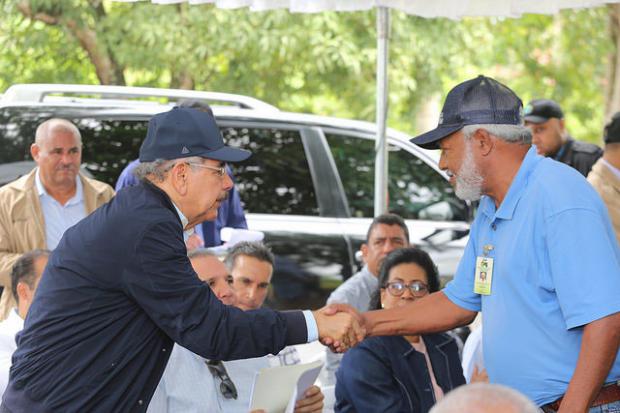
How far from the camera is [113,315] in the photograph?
10.9ft

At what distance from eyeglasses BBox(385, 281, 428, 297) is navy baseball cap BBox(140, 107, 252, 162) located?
1710 millimetres

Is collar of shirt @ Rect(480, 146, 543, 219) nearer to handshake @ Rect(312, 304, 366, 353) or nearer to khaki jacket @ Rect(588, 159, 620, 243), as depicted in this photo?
handshake @ Rect(312, 304, 366, 353)

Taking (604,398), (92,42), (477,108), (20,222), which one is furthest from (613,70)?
(604,398)

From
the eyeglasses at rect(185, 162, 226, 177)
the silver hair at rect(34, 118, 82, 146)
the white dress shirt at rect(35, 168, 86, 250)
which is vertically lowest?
the white dress shirt at rect(35, 168, 86, 250)

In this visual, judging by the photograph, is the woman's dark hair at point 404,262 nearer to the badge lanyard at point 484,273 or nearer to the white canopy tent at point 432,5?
the badge lanyard at point 484,273

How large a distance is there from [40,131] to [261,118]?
1.91 m

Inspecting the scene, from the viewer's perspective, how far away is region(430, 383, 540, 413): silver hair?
7.64 feet

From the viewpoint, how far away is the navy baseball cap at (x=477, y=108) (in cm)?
371

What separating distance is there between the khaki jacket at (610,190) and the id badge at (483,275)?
291 cm

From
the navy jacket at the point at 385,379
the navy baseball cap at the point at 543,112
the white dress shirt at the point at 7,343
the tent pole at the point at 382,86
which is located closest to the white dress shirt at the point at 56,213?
the white dress shirt at the point at 7,343

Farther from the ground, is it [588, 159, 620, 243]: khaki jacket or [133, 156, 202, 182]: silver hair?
[133, 156, 202, 182]: silver hair

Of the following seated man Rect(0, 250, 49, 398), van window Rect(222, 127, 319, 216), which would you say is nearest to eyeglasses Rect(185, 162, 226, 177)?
seated man Rect(0, 250, 49, 398)

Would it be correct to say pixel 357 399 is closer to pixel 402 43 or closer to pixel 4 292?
pixel 4 292

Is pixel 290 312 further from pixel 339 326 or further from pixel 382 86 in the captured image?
pixel 382 86
